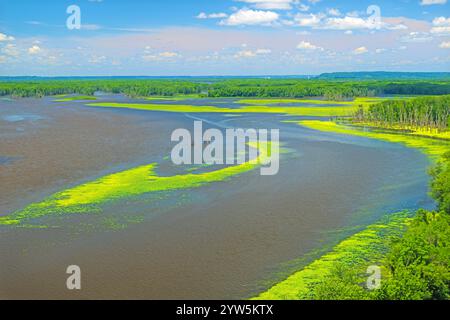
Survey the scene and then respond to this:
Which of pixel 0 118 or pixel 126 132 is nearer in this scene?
pixel 126 132

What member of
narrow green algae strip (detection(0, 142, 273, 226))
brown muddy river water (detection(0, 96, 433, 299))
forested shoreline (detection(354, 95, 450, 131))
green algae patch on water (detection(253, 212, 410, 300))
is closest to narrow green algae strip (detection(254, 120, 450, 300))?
green algae patch on water (detection(253, 212, 410, 300))

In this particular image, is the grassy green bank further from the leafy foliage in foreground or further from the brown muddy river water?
the brown muddy river water

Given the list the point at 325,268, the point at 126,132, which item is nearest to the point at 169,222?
the point at 325,268

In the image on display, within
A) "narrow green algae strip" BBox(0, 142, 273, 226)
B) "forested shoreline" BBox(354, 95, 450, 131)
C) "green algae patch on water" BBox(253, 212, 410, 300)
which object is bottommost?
"green algae patch on water" BBox(253, 212, 410, 300)

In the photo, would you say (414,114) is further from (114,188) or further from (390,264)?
(390,264)

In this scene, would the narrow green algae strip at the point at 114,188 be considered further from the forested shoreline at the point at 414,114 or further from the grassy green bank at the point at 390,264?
the forested shoreline at the point at 414,114
